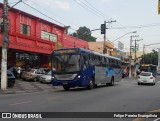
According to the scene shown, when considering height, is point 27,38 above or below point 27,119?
above

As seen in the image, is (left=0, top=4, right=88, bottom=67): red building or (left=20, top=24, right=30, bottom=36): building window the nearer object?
(left=0, top=4, right=88, bottom=67): red building

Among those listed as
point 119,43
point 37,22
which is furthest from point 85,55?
point 119,43

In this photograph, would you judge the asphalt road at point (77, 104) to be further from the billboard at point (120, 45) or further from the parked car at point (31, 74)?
the billboard at point (120, 45)

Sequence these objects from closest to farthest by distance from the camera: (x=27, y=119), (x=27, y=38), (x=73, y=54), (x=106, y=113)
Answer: (x=27, y=119) < (x=106, y=113) < (x=73, y=54) < (x=27, y=38)

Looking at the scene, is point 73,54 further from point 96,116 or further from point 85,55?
point 96,116

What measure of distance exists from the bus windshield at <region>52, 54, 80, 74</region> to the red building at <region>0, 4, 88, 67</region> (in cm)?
1145

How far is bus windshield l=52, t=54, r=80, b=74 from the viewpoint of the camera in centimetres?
2523

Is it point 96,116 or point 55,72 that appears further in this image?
point 55,72

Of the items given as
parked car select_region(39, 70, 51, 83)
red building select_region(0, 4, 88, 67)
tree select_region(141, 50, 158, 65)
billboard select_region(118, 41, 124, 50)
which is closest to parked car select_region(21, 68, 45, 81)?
parked car select_region(39, 70, 51, 83)

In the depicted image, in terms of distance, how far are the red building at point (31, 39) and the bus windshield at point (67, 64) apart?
11.5 metres

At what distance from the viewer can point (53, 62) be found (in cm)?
2595

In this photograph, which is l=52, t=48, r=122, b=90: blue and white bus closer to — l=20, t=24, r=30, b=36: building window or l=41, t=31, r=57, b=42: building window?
l=20, t=24, r=30, b=36: building window

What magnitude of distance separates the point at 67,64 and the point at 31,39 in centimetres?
1680

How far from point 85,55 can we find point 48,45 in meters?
20.4
